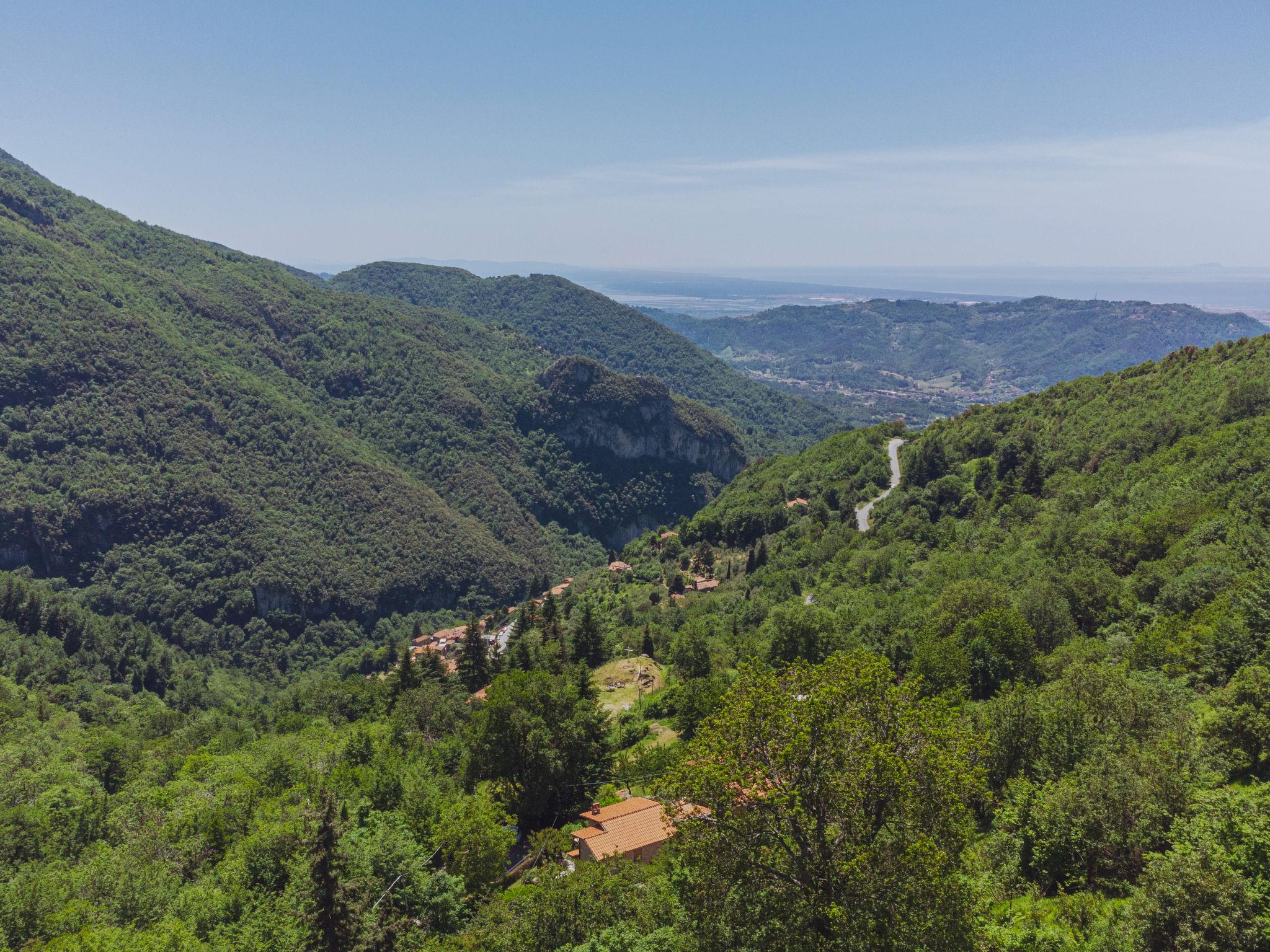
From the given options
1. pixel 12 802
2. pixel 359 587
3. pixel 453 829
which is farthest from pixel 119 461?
pixel 453 829

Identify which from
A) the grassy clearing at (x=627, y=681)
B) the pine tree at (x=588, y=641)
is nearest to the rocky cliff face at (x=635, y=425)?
the pine tree at (x=588, y=641)

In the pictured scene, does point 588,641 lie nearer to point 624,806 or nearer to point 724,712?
point 624,806

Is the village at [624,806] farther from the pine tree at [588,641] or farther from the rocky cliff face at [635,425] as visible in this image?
the rocky cliff face at [635,425]

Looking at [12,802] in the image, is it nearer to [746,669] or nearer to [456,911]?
[456,911]

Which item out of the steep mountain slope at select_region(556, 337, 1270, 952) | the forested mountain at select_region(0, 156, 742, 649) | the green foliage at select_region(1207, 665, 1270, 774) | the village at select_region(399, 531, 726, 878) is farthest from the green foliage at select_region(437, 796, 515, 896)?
the forested mountain at select_region(0, 156, 742, 649)

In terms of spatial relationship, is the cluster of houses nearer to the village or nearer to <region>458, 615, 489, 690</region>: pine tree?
the village
